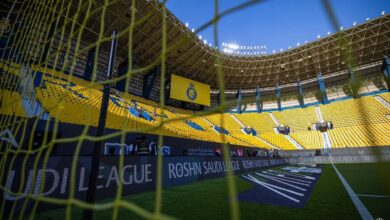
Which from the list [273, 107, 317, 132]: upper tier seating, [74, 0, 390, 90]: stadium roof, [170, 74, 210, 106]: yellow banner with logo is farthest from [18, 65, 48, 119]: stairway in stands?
[273, 107, 317, 132]: upper tier seating

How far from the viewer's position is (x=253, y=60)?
25.0m

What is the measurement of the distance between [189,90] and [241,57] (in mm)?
7508

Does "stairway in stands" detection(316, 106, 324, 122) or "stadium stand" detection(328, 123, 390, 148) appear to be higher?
"stairway in stands" detection(316, 106, 324, 122)

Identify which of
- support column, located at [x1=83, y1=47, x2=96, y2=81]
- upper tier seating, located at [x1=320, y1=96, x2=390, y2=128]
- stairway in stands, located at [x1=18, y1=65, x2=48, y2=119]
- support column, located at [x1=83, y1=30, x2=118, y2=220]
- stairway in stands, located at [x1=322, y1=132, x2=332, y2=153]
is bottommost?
support column, located at [x1=83, y1=30, x2=118, y2=220]

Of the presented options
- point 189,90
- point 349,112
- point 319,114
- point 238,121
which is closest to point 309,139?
point 319,114

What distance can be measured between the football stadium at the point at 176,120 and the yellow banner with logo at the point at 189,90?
15 centimetres

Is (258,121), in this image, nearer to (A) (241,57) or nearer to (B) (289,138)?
(B) (289,138)

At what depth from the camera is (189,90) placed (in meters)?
22.3

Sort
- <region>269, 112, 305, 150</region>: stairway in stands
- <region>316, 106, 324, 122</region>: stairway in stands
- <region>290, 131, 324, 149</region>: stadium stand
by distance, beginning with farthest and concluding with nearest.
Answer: <region>316, 106, 324, 122</region>: stairway in stands
<region>269, 112, 305, 150</region>: stairway in stands
<region>290, 131, 324, 149</region>: stadium stand

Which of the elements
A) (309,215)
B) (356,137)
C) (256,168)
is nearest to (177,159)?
(309,215)

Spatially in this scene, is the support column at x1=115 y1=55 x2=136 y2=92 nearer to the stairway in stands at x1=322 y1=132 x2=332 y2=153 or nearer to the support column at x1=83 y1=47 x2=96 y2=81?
the support column at x1=83 y1=47 x2=96 y2=81

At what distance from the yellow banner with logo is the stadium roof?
1508mm

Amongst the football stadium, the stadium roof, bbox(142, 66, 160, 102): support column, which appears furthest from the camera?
bbox(142, 66, 160, 102): support column

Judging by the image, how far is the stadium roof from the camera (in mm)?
16688
